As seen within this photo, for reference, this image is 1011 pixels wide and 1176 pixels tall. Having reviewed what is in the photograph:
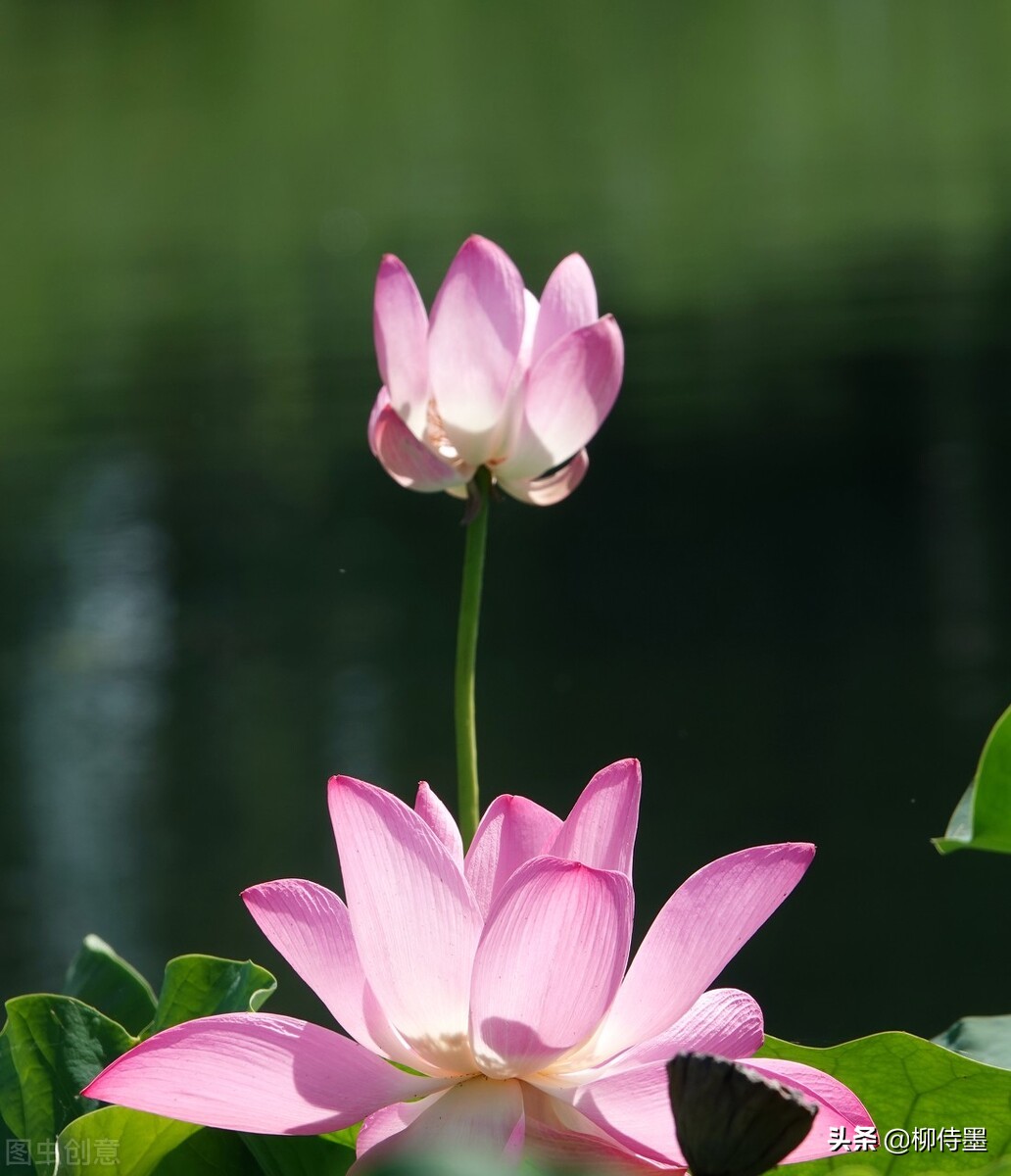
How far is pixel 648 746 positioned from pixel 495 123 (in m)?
14.8

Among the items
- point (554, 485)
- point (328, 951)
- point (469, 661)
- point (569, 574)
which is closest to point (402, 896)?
point (328, 951)

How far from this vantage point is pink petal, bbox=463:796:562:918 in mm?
357

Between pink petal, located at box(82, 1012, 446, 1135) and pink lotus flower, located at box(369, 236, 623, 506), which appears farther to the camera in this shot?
pink lotus flower, located at box(369, 236, 623, 506)

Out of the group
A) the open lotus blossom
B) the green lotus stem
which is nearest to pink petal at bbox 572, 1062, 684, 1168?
the open lotus blossom

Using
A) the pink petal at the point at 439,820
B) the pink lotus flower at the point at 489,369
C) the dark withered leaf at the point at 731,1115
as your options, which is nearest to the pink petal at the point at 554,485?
the pink lotus flower at the point at 489,369

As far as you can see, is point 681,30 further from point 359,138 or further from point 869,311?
point 869,311

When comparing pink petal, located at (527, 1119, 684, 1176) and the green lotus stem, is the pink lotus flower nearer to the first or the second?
the green lotus stem

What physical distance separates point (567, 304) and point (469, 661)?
141 mm

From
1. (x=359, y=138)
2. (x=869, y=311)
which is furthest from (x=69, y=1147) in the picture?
(x=359, y=138)

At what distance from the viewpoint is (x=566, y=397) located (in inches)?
23.0

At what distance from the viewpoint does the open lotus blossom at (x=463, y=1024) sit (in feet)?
1.01

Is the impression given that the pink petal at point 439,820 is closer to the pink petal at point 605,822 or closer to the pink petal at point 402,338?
the pink petal at point 605,822

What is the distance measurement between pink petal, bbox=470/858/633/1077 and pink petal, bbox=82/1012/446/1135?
0.11 feet

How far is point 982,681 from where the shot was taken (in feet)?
10.0
